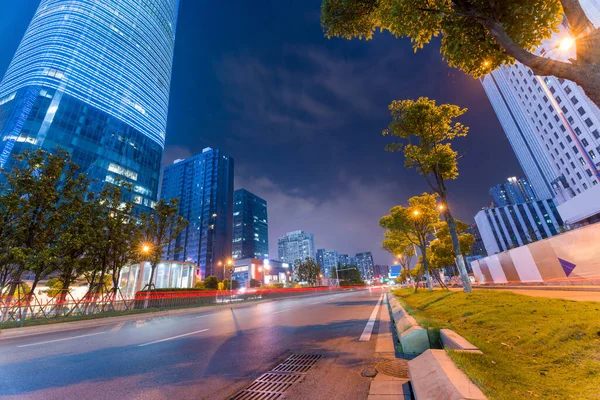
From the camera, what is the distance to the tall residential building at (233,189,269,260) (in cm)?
15926

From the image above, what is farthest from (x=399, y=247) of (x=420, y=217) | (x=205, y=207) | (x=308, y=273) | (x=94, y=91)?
(x=205, y=207)

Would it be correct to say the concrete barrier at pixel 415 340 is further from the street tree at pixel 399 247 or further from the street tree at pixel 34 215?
the street tree at pixel 399 247

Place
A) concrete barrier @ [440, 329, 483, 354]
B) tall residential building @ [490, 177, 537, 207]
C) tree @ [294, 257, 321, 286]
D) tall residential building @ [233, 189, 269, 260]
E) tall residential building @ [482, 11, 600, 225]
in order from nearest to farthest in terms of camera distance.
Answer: concrete barrier @ [440, 329, 483, 354]
tall residential building @ [482, 11, 600, 225]
tree @ [294, 257, 321, 286]
tall residential building @ [233, 189, 269, 260]
tall residential building @ [490, 177, 537, 207]

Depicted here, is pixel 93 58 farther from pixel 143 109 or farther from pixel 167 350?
pixel 167 350

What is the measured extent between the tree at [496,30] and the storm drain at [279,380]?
6.97 metres

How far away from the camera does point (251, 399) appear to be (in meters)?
3.63

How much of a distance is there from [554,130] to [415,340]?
10002 cm

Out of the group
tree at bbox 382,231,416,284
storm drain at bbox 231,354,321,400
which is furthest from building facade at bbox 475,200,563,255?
storm drain at bbox 231,354,321,400

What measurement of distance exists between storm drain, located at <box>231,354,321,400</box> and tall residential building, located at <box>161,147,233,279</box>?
121612 millimetres

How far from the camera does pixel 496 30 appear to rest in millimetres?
5355

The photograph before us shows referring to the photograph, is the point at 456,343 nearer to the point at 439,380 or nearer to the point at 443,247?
the point at 439,380

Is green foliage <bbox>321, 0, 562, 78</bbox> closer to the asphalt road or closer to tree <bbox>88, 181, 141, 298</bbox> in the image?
the asphalt road

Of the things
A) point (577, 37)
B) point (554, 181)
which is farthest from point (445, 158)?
point (554, 181)

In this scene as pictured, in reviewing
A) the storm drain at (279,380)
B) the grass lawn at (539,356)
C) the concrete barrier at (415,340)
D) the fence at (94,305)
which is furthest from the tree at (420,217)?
the fence at (94,305)
